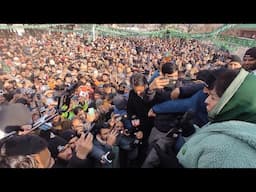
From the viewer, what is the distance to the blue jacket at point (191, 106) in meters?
2.35

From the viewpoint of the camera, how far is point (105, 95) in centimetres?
246

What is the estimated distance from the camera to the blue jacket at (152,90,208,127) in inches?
92.4

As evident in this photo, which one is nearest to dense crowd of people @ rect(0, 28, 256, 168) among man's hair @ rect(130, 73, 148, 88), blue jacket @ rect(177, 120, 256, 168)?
man's hair @ rect(130, 73, 148, 88)

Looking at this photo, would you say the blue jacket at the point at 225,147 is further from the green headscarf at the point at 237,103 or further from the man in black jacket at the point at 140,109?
the man in black jacket at the point at 140,109

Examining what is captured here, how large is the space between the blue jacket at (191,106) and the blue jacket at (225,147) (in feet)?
0.78

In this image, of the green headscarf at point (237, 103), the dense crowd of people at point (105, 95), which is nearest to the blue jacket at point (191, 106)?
the dense crowd of people at point (105, 95)

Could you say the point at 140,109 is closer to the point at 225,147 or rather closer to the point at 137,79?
the point at 137,79

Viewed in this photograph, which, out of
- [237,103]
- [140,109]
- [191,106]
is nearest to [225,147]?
[237,103]

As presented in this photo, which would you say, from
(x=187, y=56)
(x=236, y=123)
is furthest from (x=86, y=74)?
(x=236, y=123)

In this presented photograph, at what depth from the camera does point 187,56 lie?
7.87 feet

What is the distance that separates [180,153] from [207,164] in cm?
24

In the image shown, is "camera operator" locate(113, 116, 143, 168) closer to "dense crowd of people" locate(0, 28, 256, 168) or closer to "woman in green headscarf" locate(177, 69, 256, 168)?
"dense crowd of people" locate(0, 28, 256, 168)
